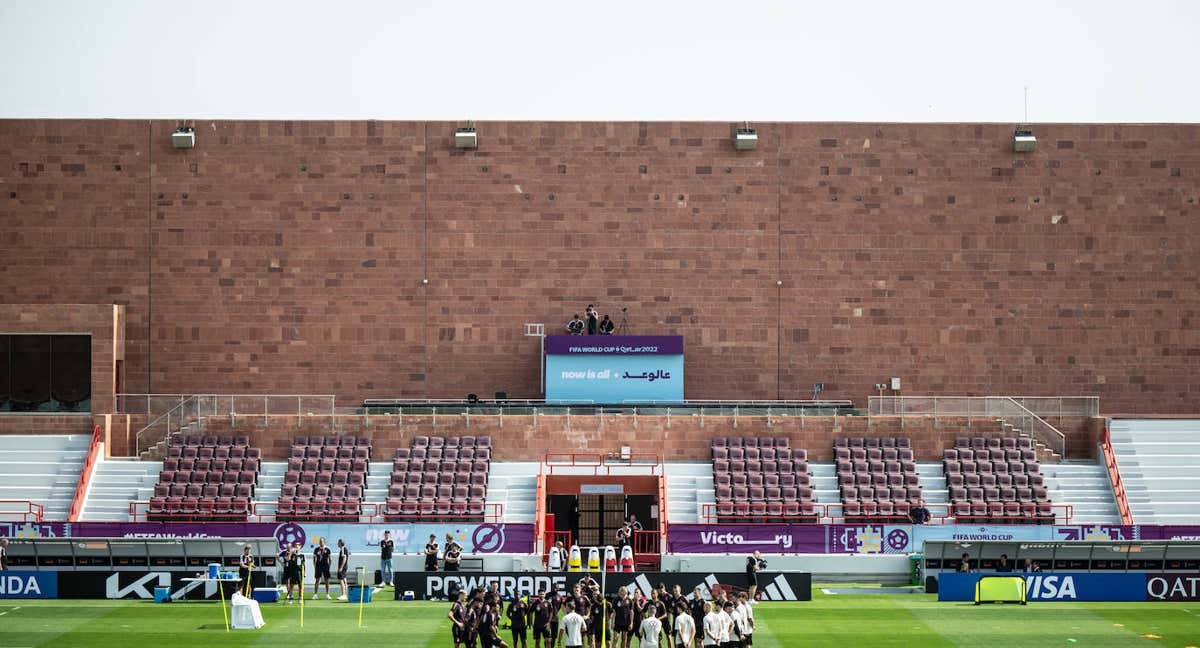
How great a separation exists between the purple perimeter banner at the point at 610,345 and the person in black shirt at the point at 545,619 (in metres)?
21.1

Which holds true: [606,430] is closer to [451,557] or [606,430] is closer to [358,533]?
[358,533]

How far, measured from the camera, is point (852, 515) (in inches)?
1793

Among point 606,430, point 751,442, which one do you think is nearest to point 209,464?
point 606,430

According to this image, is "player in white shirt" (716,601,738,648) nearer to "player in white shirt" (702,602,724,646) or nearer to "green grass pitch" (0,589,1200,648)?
"player in white shirt" (702,602,724,646)

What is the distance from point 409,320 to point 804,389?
522 inches

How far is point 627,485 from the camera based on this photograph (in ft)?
159

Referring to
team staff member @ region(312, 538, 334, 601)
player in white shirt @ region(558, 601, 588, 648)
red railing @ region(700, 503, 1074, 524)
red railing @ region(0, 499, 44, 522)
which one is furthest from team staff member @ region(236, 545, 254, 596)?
red railing @ region(700, 503, 1074, 524)

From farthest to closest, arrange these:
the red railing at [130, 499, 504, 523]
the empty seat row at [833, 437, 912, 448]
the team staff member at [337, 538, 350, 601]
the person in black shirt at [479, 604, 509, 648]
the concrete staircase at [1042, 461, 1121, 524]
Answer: the empty seat row at [833, 437, 912, 448] < the concrete staircase at [1042, 461, 1121, 524] < the red railing at [130, 499, 504, 523] < the team staff member at [337, 538, 350, 601] < the person in black shirt at [479, 604, 509, 648]

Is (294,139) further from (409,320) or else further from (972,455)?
(972,455)

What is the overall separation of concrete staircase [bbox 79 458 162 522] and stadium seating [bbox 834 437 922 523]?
20.4 m

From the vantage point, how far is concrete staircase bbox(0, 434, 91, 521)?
46.9m

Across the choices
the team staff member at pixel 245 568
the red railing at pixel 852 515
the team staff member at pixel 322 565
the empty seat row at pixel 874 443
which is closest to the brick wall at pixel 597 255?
the empty seat row at pixel 874 443

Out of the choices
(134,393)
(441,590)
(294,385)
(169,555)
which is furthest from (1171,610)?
(134,393)

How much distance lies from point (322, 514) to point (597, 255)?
13.2m
